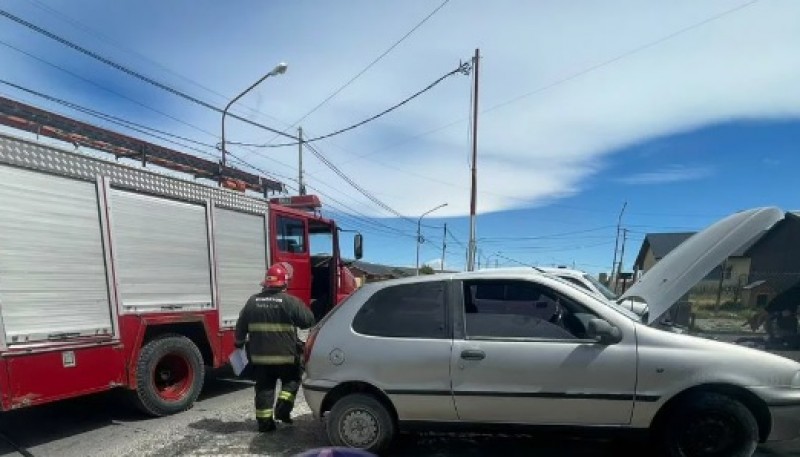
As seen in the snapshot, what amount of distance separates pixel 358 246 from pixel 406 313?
228 inches

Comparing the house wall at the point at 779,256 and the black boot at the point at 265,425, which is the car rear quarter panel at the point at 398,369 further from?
the house wall at the point at 779,256

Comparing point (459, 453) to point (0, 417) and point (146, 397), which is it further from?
point (0, 417)

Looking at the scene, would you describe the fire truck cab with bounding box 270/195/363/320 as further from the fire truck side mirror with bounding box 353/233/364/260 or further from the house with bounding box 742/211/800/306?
the house with bounding box 742/211/800/306

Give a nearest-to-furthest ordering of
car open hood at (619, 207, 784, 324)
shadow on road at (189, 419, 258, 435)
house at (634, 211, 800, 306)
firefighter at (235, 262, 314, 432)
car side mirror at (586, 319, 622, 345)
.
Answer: car side mirror at (586, 319, 622, 345), firefighter at (235, 262, 314, 432), shadow on road at (189, 419, 258, 435), car open hood at (619, 207, 784, 324), house at (634, 211, 800, 306)

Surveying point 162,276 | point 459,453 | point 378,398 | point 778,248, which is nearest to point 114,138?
point 162,276

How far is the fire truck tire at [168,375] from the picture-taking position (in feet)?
19.5

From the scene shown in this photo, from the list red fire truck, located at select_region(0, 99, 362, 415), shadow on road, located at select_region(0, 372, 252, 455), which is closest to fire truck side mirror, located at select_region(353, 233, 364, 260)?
red fire truck, located at select_region(0, 99, 362, 415)

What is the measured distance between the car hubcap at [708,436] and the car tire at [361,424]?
225 cm

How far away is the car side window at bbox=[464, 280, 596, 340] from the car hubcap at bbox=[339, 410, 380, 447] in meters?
1.10

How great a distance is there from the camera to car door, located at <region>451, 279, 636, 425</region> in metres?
4.18

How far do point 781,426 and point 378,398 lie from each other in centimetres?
303

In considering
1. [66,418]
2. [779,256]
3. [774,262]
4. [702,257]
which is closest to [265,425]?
[66,418]

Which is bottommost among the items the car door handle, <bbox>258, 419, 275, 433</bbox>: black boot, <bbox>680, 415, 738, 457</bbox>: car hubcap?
<bbox>258, 419, 275, 433</bbox>: black boot

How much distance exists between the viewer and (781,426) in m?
4.03
